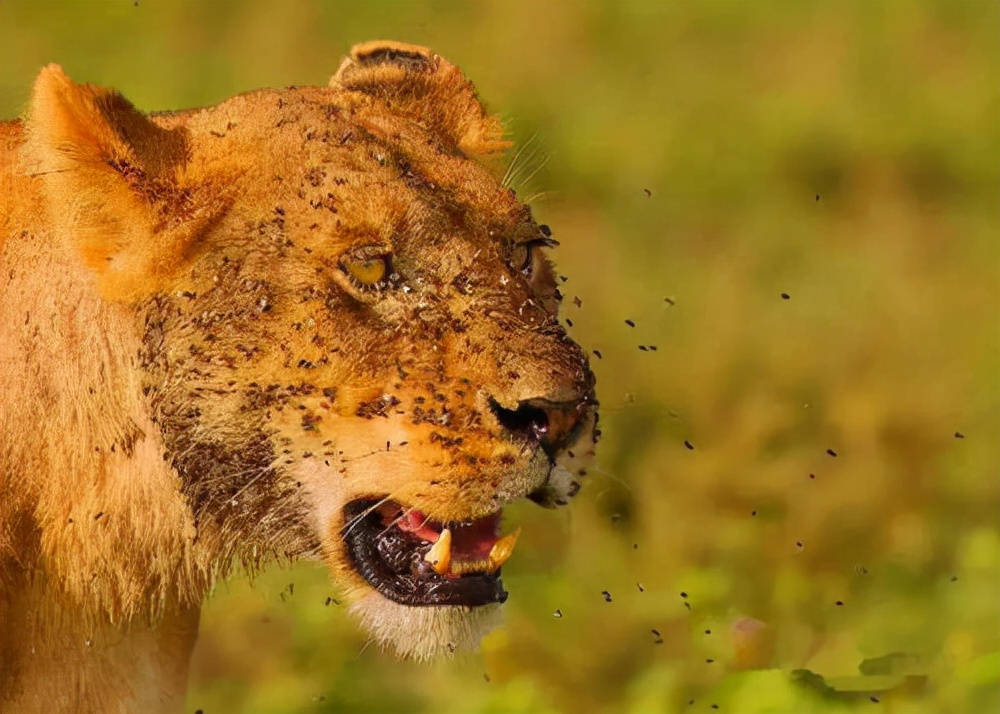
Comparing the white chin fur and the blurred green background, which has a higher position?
the blurred green background

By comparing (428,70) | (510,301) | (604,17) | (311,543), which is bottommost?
(311,543)

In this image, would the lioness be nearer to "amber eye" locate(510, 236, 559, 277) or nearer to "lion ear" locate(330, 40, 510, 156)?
"amber eye" locate(510, 236, 559, 277)

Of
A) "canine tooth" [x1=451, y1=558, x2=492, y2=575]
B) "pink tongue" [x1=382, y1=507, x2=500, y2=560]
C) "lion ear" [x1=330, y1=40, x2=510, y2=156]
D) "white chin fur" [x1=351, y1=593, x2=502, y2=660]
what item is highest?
"lion ear" [x1=330, y1=40, x2=510, y2=156]

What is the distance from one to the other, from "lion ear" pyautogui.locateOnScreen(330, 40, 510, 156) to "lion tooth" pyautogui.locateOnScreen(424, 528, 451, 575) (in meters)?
0.86

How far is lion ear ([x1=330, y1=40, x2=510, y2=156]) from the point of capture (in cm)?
371

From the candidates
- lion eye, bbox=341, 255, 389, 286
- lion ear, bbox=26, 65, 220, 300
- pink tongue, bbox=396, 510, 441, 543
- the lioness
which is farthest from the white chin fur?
lion ear, bbox=26, 65, 220, 300

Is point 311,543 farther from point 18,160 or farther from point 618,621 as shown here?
point 618,621

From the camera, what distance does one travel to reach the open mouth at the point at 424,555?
336 centimetres

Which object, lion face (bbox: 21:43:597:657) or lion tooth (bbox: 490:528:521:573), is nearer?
lion face (bbox: 21:43:597:657)

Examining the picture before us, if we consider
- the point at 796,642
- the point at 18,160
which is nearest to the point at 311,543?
the point at 18,160

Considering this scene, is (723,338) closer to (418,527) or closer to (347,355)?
(418,527)

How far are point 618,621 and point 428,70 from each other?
220cm

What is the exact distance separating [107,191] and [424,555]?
2.90 ft

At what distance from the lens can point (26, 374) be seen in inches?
129
